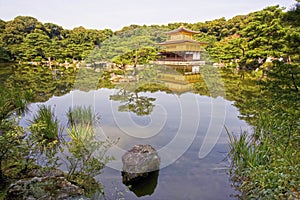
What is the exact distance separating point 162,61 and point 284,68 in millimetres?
22987

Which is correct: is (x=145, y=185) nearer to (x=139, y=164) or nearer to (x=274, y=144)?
(x=139, y=164)

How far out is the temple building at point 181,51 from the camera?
25500mm

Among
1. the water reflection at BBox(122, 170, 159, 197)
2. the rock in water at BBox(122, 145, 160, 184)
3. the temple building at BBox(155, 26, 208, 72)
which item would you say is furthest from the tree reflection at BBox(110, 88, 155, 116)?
the temple building at BBox(155, 26, 208, 72)

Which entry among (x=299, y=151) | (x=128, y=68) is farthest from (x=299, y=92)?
(x=128, y=68)

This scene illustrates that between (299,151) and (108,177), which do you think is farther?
(108,177)

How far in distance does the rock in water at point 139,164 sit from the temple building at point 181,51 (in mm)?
21523

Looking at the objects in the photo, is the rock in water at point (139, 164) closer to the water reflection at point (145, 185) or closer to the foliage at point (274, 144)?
the water reflection at point (145, 185)

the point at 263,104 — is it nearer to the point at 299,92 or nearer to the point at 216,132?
the point at 299,92

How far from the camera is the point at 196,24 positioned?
3903 cm

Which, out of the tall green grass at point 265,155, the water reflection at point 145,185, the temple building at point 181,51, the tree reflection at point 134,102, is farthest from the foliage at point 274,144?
the temple building at point 181,51

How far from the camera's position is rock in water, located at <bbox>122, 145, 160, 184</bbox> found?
3.63m

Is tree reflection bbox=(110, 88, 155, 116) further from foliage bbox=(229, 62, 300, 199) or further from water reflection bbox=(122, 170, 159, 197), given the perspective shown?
foliage bbox=(229, 62, 300, 199)

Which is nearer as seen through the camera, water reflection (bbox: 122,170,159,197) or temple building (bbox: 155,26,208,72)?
water reflection (bbox: 122,170,159,197)

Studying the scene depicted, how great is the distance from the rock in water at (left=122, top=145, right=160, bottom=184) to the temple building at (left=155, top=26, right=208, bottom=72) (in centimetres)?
2152
